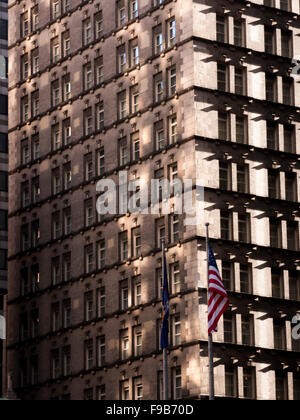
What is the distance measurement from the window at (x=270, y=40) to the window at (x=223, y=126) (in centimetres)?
759

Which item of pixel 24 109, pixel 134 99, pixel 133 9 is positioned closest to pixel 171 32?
pixel 133 9

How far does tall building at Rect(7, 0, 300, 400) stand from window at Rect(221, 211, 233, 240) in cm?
10

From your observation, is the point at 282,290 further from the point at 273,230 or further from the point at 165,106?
the point at 165,106

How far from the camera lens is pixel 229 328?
89.1 metres

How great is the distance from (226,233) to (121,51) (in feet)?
67.3

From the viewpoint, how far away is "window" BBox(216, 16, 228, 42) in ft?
313

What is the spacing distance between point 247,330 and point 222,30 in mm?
23446

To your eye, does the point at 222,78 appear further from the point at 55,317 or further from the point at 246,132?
the point at 55,317

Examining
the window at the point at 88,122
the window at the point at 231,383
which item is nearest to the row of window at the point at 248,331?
the window at the point at 231,383

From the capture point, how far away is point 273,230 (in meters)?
94.0

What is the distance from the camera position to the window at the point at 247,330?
8950 centimetres

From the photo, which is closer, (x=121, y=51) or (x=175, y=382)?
(x=175, y=382)

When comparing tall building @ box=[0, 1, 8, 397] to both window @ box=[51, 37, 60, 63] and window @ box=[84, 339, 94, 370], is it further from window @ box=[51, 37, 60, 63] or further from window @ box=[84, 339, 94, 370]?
window @ box=[84, 339, 94, 370]
